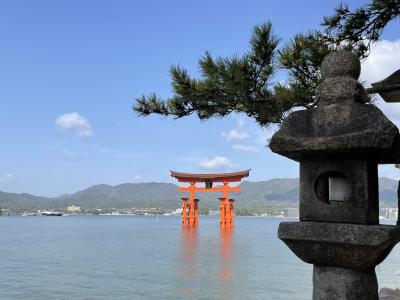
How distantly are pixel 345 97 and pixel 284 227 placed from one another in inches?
34.7

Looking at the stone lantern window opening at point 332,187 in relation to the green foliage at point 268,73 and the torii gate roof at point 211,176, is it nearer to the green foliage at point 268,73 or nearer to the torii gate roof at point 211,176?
the green foliage at point 268,73

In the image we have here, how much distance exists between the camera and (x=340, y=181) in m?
2.62

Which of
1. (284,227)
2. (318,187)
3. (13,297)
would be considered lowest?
(13,297)

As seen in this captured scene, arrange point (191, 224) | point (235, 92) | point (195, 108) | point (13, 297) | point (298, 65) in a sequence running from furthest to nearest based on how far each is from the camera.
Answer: point (191, 224) < point (13, 297) < point (195, 108) < point (235, 92) < point (298, 65)

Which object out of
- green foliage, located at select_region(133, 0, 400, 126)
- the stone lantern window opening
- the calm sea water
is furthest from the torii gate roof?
the stone lantern window opening

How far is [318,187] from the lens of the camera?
8.71 feet

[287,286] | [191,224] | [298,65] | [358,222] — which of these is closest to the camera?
[358,222]

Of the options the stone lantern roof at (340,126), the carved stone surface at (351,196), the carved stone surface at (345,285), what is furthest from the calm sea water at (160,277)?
the stone lantern roof at (340,126)

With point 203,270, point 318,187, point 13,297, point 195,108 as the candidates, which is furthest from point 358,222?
point 203,270

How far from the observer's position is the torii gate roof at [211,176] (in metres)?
36.0

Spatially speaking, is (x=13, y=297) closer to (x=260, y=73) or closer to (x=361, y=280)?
(x=260, y=73)

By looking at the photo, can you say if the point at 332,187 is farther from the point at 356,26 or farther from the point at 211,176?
the point at 211,176

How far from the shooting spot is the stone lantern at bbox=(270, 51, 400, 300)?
2.40 metres

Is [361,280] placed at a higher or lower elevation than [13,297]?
higher
